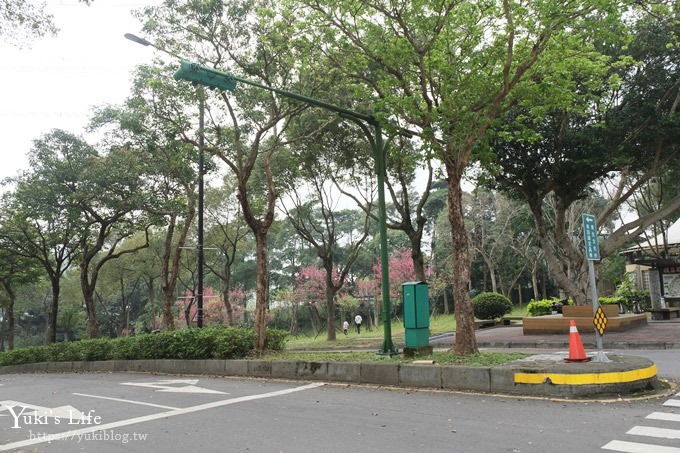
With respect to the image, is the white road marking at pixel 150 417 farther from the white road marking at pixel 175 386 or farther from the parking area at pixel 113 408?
the white road marking at pixel 175 386

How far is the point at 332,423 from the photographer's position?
6.74 metres

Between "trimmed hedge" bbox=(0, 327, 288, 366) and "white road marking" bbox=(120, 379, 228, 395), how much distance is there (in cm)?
134

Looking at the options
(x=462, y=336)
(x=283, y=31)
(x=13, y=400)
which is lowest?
(x=13, y=400)

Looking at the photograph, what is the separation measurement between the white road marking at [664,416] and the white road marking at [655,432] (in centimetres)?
51

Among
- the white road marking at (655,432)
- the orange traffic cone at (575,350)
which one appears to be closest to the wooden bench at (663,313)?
the orange traffic cone at (575,350)

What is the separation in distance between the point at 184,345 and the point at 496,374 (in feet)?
30.0

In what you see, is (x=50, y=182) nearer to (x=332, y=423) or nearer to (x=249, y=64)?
(x=249, y=64)

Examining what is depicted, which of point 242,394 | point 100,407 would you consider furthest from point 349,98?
point 100,407

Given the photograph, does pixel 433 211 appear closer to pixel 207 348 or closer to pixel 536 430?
pixel 207 348

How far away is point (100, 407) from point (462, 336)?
275 inches

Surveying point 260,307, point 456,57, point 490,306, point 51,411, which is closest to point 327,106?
point 456,57

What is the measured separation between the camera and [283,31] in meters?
12.2

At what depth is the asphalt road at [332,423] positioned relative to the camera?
5559mm

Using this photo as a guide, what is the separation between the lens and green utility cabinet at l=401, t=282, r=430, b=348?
1087cm
